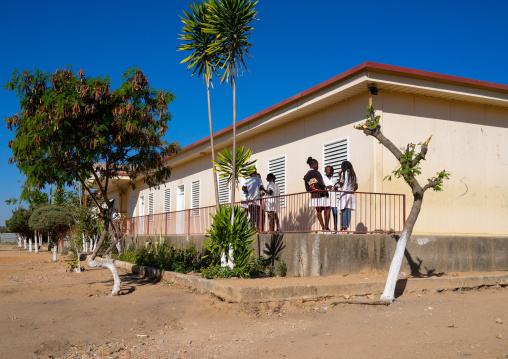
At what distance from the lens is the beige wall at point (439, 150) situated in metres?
10.8

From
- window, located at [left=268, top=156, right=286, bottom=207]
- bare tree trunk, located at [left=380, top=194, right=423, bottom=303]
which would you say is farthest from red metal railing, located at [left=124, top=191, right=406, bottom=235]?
window, located at [left=268, top=156, right=286, bottom=207]

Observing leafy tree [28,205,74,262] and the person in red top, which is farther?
leafy tree [28,205,74,262]

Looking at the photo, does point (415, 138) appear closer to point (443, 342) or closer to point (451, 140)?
point (451, 140)

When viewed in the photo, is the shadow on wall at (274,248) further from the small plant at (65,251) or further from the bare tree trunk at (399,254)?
the small plant at (65,251)

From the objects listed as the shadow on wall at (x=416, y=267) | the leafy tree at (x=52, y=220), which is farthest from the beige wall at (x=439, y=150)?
the leafy tree at (x=52, y=220)

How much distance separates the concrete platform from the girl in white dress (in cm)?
123

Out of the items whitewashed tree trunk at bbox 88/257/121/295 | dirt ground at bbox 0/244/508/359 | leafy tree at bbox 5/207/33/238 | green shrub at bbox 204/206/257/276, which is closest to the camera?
dirt ground at bbox 0/244/508/359

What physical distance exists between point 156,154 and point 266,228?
3.13m

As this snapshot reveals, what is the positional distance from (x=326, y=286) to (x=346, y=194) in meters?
2.19

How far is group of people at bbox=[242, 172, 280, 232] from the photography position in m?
11.0

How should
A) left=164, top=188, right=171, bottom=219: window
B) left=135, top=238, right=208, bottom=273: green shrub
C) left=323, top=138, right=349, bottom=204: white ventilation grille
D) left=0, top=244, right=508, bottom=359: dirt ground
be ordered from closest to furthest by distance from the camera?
left=0, top=244, right=508, bottom=359: dirt ground < left=323, top=138, right=349, bottom=204: white ventilation grille < left=135, top=238, right=208, bottom=273: green shrub < left=164, top=188, right=171, bottom=219: window

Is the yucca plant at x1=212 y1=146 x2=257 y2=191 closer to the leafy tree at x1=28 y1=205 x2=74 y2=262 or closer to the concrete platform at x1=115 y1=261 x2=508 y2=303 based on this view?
the concrete platform at x1=115 y1=261 x2=508 y2=303

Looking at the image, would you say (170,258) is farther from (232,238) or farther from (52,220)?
(52,220)

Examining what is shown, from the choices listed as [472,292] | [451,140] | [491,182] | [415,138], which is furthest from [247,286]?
[491,182]
